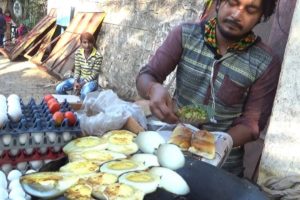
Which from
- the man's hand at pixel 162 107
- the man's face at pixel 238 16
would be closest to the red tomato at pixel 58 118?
the man's hand at pixel 162 107

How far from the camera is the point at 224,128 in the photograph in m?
2.26

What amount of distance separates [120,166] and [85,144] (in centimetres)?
27

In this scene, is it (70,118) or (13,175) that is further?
(70,118)

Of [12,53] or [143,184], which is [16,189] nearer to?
[143,184]

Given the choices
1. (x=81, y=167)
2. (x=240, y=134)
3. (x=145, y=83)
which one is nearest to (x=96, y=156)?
(x=81, y=167)

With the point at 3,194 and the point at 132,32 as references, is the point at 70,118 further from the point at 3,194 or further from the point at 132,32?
the point at 132,32

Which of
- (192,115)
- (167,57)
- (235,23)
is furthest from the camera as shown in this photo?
(167,57)

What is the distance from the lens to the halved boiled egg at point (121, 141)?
1.60 meters

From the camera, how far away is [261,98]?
7.25ft

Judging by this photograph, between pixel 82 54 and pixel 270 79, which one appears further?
pixel 82 54

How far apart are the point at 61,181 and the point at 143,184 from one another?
0.28m

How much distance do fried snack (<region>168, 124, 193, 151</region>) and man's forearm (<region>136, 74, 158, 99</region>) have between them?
0.40m

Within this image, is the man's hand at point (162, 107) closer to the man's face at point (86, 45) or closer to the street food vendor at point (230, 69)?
the street food vendor at point (230, 69)

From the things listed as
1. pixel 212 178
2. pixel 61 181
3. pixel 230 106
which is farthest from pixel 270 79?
pixel 61 181
